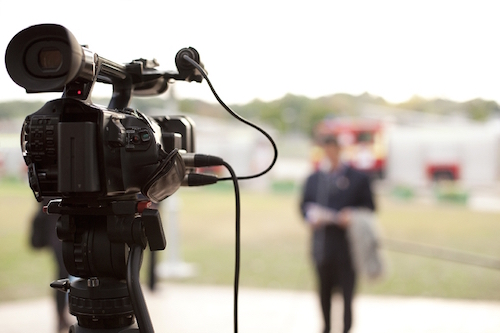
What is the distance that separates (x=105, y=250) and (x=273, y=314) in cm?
366

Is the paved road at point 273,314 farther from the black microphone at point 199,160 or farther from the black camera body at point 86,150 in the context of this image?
the black camera body at point 86,150

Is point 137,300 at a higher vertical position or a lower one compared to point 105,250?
lower

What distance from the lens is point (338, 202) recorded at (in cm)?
354

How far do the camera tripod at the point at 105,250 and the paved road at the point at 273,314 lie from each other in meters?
2.70

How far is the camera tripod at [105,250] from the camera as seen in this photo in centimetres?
122

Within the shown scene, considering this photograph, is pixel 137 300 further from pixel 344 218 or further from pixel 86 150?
pixel 344 218

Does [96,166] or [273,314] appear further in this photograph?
[273,314]

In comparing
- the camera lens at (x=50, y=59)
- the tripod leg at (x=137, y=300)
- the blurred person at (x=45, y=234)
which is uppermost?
the camera lens at (x=50, y=59)

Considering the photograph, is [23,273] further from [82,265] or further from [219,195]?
[219,195]

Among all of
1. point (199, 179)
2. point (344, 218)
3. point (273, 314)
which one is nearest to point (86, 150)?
point (199, 179)

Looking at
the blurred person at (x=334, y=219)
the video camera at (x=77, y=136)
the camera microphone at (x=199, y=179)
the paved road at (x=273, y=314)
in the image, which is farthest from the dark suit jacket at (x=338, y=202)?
the video camera at (x=77, y=136)

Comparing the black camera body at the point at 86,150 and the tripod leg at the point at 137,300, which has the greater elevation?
the black camera body at the point at 86,150

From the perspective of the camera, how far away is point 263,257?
29.1ft

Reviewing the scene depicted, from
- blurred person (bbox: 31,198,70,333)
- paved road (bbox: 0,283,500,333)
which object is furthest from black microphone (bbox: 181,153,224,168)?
paved road (bbox: 0,283,500,333)
